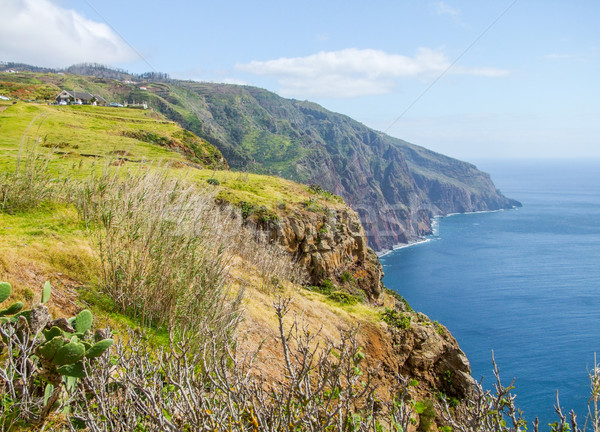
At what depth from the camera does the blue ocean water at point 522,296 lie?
119 ft

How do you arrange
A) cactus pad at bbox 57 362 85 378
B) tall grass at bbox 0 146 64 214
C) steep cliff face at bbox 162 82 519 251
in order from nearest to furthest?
cactus pad at bbox 57 362 85 378 → tall grass at bbox 0 146 64 214 → steep cliff face at bbox 162 82 519 251

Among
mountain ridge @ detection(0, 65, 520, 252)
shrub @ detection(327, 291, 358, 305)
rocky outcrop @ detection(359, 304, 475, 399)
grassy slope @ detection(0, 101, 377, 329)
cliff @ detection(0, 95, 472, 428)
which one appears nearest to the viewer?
grassy slope @ detection(0, 101, 377, 329)

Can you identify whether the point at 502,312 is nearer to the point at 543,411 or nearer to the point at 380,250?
the point at 543,411

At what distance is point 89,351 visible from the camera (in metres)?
3.31

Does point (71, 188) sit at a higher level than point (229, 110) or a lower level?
lower

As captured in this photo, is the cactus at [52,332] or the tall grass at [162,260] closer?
the cactus at [52,332]

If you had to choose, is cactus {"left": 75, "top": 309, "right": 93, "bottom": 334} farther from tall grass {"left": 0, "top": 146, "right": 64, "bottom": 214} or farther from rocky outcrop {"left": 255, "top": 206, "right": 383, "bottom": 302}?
rocky outcrop {"left": 255, "top": 206, "right": 383, "bottom": 302}

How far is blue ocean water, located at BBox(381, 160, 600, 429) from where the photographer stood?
3616 centimetres

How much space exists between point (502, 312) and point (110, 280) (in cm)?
5593

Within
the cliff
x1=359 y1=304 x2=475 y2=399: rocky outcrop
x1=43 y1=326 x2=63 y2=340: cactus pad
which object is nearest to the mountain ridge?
the cliff

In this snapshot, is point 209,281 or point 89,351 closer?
point 89,351

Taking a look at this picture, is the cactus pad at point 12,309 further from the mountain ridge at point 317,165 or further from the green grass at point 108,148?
the mountain ridge at point 317,165

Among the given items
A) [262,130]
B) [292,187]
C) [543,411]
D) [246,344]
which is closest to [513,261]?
[543,411]

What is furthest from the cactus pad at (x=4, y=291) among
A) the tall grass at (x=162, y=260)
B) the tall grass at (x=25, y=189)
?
the tall grass at (x=25, y=189)
